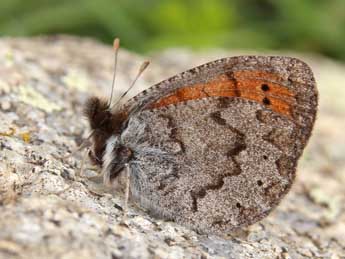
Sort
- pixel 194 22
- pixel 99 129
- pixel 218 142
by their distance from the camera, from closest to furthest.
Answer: pixel 218 142 → pixel 99 129 → pixel 194 22

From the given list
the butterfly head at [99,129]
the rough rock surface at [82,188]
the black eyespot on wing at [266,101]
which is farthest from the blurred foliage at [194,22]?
the black eyespot on wing at [266,101]

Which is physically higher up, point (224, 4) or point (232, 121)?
point (224, 4)

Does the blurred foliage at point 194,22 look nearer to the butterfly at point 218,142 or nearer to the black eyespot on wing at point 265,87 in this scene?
the butterfly at point 218,142

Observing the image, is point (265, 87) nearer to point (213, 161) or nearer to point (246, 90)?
point (246, 90)

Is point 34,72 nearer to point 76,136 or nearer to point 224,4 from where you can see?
point 76,136

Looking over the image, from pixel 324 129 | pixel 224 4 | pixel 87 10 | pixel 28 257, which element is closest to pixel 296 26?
pixel 224 4

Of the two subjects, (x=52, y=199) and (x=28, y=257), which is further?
(x=52, y=199)

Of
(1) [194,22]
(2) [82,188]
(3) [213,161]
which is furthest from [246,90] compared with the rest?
(1) [194,22]

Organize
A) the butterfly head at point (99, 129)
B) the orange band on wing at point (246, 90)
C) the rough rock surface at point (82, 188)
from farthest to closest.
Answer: the butterfly head at point (99, 129)
the orange band on wing at point (246, 90)
the rough rock surface at point (82, 188)
